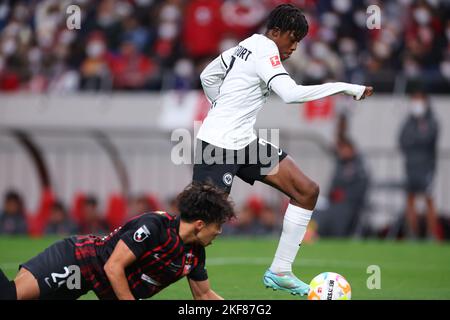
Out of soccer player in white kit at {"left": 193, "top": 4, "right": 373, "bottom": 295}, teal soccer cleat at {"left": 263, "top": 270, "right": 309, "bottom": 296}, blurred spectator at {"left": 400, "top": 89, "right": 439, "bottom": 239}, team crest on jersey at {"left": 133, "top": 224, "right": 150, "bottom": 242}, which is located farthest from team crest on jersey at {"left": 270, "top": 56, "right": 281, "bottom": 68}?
blurred spectator at {"left": 400, "top": 89, "right": 439, "bottom": 239}

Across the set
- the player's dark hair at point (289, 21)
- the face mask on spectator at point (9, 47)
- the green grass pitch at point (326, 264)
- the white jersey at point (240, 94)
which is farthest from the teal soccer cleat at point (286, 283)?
the face mask on spectator at point (9, 47)

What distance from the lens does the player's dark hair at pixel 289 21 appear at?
27.8 ft

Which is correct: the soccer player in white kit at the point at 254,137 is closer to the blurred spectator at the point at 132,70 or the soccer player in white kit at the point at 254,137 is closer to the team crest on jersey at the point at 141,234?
the team crest on jersey at the point at 141,234

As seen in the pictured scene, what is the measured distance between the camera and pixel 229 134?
8.58m

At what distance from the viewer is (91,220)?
59.0 feet

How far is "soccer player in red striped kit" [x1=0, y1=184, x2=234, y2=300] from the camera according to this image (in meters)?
6.74

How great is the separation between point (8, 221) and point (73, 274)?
1171 cm

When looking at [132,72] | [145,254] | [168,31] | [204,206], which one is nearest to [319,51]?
[168,31]

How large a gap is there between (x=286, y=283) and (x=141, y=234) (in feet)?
7.72

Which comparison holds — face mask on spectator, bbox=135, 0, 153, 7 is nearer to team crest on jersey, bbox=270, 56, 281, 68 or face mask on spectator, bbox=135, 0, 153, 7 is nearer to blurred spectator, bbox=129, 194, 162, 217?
blurred spectator, bbox=129, 194, 162, 217

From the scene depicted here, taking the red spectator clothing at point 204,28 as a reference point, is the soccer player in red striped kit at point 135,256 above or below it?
below

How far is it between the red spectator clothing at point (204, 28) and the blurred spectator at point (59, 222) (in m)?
4.17

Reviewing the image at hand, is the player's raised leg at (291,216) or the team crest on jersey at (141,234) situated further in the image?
the player's raised leg at (291,216)
